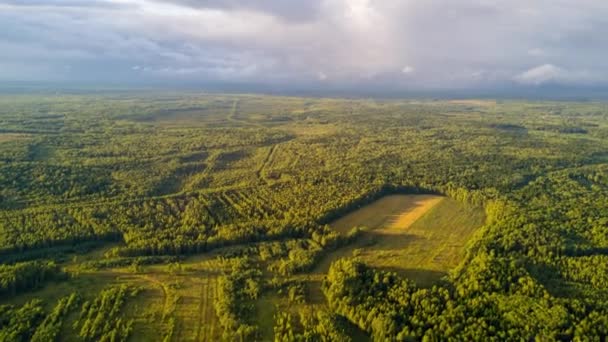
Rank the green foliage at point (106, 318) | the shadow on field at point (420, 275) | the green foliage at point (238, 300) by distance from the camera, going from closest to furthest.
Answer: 1. the green foliage at point (106, 318)
2. the green foliage at point (238, 300)
3. the shadow on field at point (420, 275)

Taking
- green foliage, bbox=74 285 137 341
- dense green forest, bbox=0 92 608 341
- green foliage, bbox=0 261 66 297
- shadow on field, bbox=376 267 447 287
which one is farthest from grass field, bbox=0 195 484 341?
green foliage, bbox=0 261 66 297

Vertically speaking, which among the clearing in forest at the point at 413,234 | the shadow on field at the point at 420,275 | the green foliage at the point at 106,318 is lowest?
the green foliage at the point at 106,318

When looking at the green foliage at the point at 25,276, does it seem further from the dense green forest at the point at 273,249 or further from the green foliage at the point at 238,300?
the green foliage at the point at 238,300

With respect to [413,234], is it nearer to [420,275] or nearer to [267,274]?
[420,275]

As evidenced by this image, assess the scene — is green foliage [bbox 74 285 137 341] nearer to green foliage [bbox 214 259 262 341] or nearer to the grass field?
the grass field

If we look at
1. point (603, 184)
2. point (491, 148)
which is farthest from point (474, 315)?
point (491, 148)

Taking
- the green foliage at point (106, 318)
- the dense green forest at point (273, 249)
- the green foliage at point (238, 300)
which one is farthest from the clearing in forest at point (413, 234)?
the green foliage at point (106, 318)

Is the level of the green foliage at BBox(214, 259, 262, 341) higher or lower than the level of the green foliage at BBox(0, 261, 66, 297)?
lower
